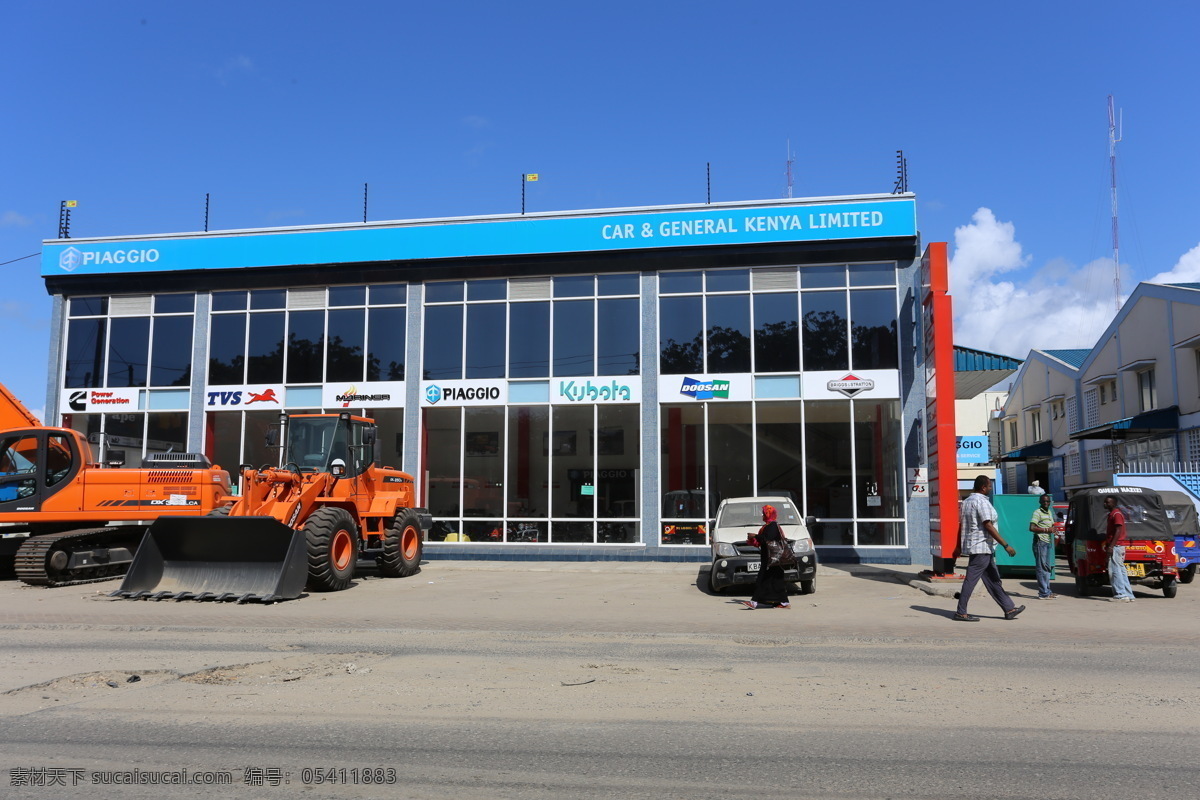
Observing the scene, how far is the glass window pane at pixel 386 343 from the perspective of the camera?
78.5 feet

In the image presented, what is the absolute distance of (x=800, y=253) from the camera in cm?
2241

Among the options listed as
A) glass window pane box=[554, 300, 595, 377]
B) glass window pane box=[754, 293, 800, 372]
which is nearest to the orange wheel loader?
glass window pane box=[554, 300, 595, 377]

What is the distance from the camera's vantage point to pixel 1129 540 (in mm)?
14844

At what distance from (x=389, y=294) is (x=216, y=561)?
38.9 ft

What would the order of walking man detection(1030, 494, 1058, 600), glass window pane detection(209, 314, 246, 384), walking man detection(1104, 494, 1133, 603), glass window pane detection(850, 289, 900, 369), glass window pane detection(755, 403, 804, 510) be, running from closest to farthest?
walking man detection(1104, 494, 1133, 603) < walking man detection(1030, 494, 1058, 600) < glass window pane detection(850, 289, 900, 369) < glass window pane detection(755, 403, 804, 510) < glass window pane detection(209, 314, 246, 384)

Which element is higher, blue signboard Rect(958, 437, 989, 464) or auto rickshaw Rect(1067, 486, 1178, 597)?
blue signboard Rect(958, 437, 989, 464)

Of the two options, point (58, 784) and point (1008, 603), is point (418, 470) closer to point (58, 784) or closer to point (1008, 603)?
point (1008, 603)

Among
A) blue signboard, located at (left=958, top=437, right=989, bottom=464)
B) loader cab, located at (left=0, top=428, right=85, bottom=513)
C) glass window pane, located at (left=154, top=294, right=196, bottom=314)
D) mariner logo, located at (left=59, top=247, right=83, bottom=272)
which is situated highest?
mariner logo, located at (left=59, top=247, right=83, bottom=272)

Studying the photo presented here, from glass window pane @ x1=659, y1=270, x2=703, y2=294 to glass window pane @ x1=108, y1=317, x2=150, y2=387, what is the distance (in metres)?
14.7

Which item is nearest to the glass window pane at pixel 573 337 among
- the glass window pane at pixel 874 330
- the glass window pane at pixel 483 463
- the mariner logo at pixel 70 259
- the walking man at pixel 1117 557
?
the glass window pane at pixel 483 463

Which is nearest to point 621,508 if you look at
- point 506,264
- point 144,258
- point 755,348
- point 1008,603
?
point 755,348

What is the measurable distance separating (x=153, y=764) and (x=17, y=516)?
1336 cm

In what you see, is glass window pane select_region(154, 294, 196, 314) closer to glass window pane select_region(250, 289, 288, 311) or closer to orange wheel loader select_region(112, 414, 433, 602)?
glass window pane select_region(250, 289, 288, 311)

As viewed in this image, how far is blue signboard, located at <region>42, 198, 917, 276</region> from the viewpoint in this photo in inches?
872
